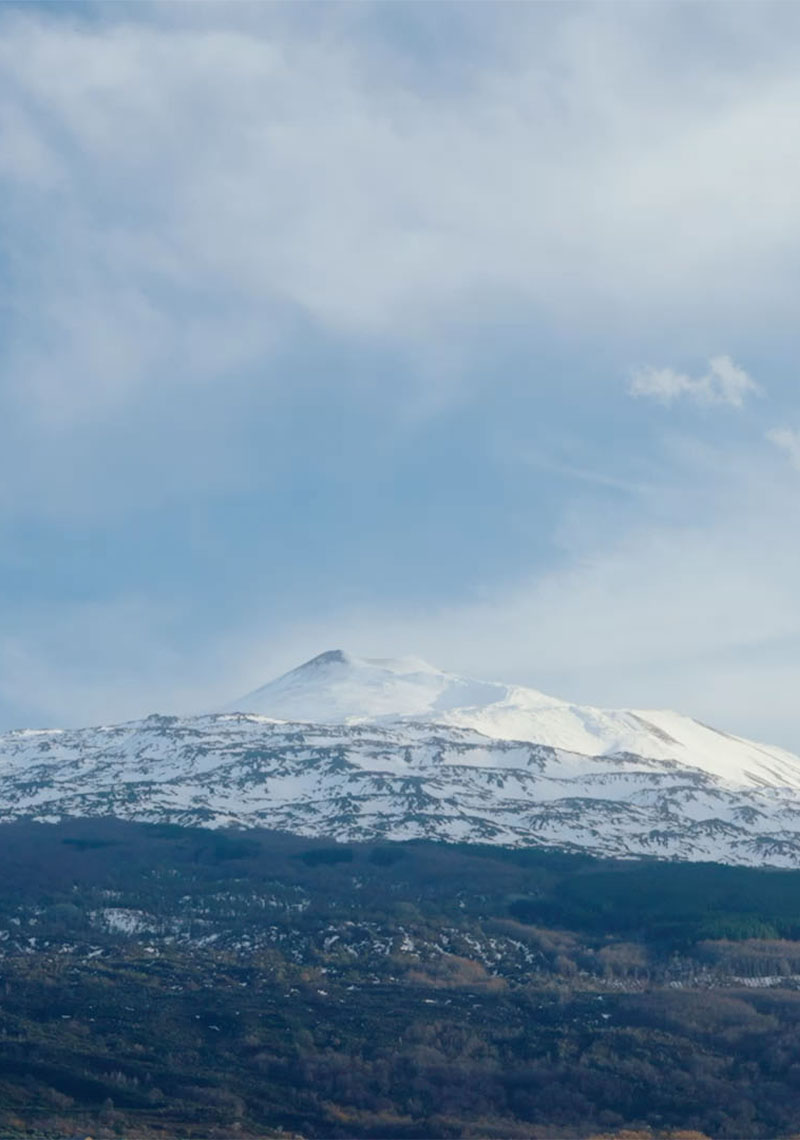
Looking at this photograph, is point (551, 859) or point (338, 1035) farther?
point (551, 859)

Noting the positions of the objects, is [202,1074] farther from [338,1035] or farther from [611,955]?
[611,955]

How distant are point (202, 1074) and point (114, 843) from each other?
319ft

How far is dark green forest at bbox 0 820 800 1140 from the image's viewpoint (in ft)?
281

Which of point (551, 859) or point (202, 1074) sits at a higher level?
point (551, 859)

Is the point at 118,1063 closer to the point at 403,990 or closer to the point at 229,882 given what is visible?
the point at 403,990

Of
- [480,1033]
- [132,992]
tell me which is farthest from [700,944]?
[132,992]

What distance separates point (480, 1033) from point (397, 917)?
45098mm

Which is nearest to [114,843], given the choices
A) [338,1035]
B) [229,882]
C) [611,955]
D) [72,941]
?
[229,882]

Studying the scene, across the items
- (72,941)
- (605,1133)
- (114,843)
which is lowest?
(605,1133)

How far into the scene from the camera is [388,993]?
114 metres

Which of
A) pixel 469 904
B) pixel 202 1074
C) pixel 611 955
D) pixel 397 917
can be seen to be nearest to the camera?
pixel 202 1074

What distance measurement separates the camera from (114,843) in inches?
7274

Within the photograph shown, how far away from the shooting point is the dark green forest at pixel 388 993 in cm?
8562

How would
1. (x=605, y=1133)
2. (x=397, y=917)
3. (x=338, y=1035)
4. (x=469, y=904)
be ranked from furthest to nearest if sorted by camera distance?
(x=469, y=904), (x=397, y=917), (x=338, y=1035), (x=605, y=1133)
